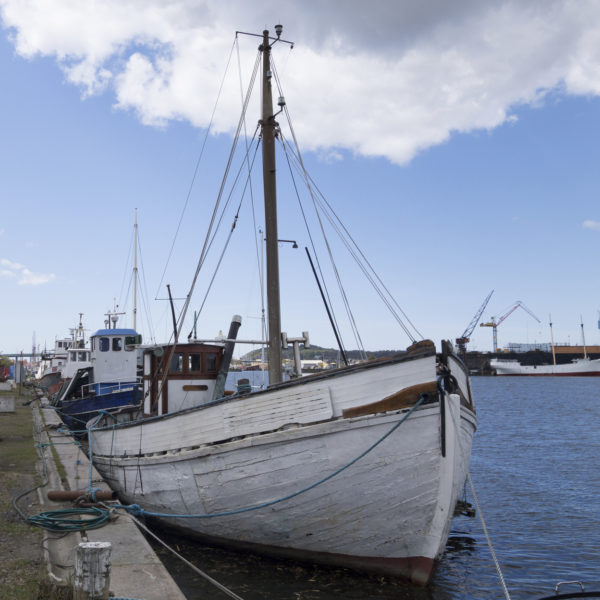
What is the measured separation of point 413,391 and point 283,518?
2.61 metres

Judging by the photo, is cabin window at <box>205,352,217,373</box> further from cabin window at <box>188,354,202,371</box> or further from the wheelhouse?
cabin window at <box>188,354,202,371</box>

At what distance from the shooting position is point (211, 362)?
440 inches

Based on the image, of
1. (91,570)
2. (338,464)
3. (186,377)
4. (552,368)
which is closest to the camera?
(91,570)

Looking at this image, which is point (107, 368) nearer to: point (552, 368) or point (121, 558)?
point (121, 558)

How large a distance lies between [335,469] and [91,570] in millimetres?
3392

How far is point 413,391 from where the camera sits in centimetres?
676

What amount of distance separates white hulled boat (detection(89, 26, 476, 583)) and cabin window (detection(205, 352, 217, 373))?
254 cm

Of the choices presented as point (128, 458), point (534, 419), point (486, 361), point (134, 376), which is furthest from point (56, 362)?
point (486, 361)

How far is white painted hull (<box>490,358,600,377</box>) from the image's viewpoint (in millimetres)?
106062

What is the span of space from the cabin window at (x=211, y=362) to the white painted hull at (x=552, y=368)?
4313 inches

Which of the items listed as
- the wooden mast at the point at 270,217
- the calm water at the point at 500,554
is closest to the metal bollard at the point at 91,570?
the calm water at the point at 500,554

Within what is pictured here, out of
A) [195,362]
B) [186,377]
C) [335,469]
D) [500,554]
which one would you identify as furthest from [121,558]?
[500,554]

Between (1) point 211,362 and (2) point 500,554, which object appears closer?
(2) point 500,554

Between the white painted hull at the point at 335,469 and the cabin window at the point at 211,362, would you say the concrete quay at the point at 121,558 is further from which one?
the cabin window at the point at 211,362
